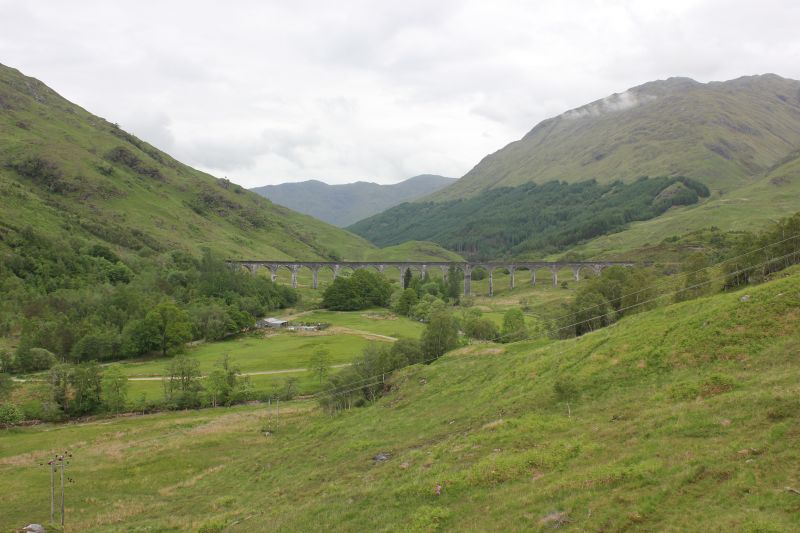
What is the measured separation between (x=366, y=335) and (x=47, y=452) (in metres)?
62.9

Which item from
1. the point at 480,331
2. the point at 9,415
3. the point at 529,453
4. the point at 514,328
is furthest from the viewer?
the point at 514,328

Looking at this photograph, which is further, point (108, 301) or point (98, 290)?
point (98, 290)

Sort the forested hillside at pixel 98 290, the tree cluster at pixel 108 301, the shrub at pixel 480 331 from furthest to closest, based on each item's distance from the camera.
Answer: the forested hillside at pixel 98 290 < the tree cluster at pixel 108 301 < the shrub at pixel 480 331

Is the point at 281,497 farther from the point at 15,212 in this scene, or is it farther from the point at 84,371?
the point at 15,212

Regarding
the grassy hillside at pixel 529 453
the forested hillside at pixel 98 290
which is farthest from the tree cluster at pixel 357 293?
the grassy hillside at pixel 529 453

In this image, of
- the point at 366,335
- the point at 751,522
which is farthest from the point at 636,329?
the point at 366,335

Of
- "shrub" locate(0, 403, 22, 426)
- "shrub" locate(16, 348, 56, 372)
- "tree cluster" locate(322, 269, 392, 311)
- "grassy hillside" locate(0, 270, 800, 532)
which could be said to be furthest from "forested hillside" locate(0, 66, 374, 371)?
"grassy hillside" locate(0, 270, 800, 532)

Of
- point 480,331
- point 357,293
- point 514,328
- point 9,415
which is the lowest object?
point 9,415

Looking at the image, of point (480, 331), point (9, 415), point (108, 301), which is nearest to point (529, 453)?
point (480, 331)

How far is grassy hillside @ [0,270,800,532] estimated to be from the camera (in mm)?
16141

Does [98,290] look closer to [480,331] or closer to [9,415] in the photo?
[9,415]

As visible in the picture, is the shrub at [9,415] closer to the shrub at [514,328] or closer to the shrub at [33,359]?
the shrub at [33,359]

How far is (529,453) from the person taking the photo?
2270 cm

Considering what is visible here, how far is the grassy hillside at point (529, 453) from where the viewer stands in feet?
53.0
